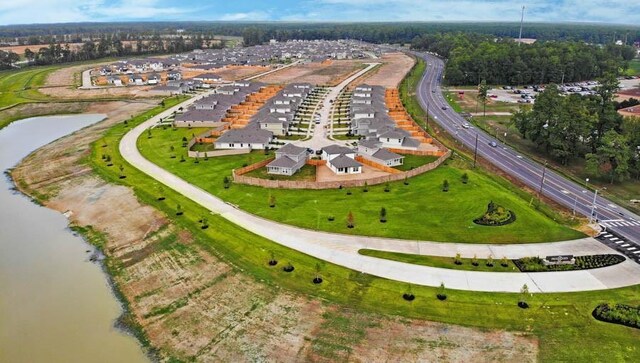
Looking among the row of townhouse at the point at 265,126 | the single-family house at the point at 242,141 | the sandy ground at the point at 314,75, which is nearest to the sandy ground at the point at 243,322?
the single-family house at the point at 242,141

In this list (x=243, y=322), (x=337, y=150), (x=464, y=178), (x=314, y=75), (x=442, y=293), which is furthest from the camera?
(x=314, y=75)

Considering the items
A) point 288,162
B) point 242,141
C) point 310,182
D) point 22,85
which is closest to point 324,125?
point 242,141

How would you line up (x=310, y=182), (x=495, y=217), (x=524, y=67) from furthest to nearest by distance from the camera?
(x=524, y=67) → (x=310, y=182) → (x=495, y=217)

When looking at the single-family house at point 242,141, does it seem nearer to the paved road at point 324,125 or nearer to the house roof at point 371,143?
the paved road at point 324,125

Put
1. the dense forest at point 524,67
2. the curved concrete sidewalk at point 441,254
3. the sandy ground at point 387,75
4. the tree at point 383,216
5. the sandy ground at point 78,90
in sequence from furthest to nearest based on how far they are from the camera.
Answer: the sandy ground at point 387,75 → the dense forest at point 524,67 → the sandy ground at point 78,90 → the tree at point 383,216 → the curved concrete sidewalk at point 441,254

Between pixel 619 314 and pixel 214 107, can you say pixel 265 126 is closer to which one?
pixel 214 107
